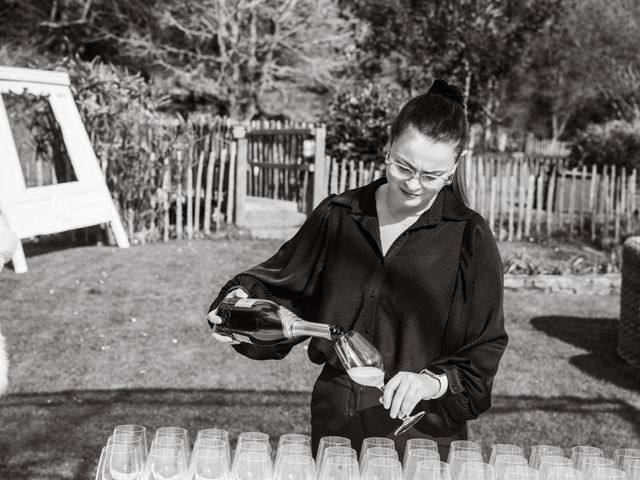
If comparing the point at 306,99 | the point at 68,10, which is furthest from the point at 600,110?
the point at 68,10

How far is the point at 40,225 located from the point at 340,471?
279 inches

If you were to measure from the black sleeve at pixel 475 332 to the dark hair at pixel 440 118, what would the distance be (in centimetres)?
24

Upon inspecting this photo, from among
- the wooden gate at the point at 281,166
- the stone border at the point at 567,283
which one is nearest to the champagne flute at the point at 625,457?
the stone border at the point at 567,283

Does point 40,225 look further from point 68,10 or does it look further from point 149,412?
point 68,10

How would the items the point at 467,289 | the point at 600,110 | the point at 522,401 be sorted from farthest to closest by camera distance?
the point at 600,110 → the point at 522,401 → the point at 467,289

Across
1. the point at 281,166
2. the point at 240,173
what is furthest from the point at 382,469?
the point at 281,166

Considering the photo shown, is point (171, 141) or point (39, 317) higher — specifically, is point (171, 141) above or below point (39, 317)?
above

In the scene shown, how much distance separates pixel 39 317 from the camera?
768cm

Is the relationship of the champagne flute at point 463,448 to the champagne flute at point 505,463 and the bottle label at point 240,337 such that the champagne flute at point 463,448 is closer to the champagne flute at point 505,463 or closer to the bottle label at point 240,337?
the champagne flute at point 505,463

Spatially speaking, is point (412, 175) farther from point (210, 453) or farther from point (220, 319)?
point (210, 453)

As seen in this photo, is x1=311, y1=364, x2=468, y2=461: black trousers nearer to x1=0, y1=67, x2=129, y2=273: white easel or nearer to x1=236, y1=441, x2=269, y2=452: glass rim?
x1=236, y1=441, x2=269, y2=452: glass rim

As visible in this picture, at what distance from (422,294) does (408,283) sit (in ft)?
0.18

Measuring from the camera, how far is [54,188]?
29.3 ft

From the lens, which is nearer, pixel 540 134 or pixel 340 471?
pixel 340 471
